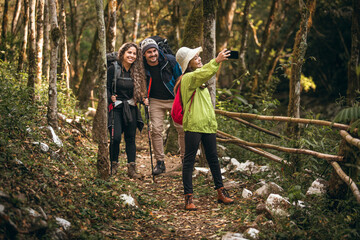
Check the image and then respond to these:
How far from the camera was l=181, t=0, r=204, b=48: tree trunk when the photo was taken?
25.4 ft

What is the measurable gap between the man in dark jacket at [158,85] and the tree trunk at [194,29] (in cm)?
196

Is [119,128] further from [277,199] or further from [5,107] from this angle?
[277,199]

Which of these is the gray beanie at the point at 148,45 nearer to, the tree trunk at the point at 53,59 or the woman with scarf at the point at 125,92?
the woman with scarf at the point at 125,92

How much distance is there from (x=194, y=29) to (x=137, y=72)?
8.90 feet

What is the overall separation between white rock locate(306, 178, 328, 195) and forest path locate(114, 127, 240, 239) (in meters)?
1.08

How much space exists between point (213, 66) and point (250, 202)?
194 cm

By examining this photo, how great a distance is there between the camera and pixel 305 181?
4727 mm

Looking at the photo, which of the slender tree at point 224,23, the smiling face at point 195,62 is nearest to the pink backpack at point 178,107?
the smiling face at point 195,62

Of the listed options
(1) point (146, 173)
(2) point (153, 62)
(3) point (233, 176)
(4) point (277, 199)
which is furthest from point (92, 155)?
(4) point (277, 199)

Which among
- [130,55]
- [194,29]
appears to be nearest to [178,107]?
[130,55]

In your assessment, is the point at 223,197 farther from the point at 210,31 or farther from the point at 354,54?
the point at 354,54

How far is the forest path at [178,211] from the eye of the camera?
13.1 feet

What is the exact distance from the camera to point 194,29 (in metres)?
7.84

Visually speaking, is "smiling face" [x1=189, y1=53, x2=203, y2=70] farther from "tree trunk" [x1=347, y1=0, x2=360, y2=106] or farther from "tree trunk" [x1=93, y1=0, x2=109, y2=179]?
"tree trunk" [x1=347, y1=0, x2=360, y2=106]
